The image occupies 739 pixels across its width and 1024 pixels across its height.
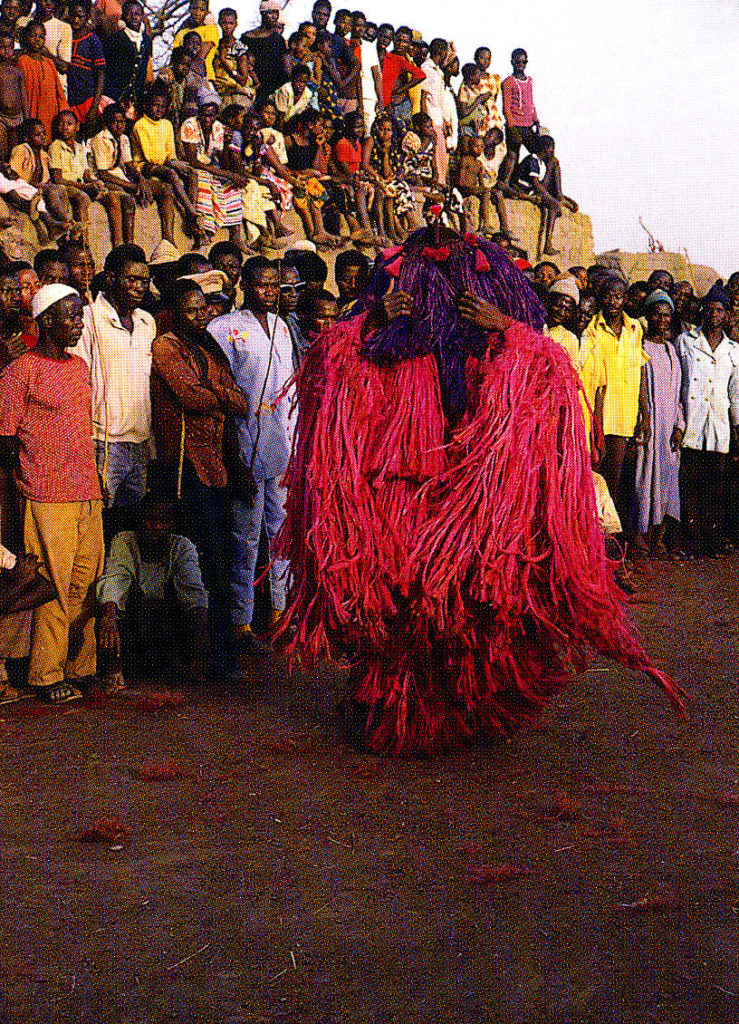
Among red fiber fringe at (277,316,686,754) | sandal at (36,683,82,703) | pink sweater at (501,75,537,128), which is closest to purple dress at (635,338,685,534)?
red fiber fringe at (277,316,686,754)

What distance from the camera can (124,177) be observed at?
11.0 metres

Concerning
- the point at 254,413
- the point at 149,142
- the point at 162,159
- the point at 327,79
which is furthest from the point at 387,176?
the point at 254,413

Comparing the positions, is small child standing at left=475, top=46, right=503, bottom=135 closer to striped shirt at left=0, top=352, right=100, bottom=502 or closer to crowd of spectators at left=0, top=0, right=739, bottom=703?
crowd of spectators at left=0, top=0, right=739, bottom=703

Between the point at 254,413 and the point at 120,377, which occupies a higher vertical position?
the point at 120,377

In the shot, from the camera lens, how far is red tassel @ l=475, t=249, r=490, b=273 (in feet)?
14.6

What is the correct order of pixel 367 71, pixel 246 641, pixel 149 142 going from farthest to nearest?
1. pixel 367 71
2. pixel 149 142
3. pixel 246 641

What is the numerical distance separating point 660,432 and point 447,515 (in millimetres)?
5455

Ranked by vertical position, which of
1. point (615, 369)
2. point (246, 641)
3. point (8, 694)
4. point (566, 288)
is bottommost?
point (8, 694)

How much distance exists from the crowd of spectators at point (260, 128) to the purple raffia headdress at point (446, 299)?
6588mm

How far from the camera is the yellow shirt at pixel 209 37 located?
1276 centimetres

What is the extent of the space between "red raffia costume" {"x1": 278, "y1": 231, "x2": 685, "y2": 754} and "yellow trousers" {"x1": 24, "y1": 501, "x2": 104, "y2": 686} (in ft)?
4.63

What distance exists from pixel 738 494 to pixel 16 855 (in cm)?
785

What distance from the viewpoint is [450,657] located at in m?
4.43

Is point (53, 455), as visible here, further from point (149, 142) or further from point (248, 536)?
point (149, 142)
